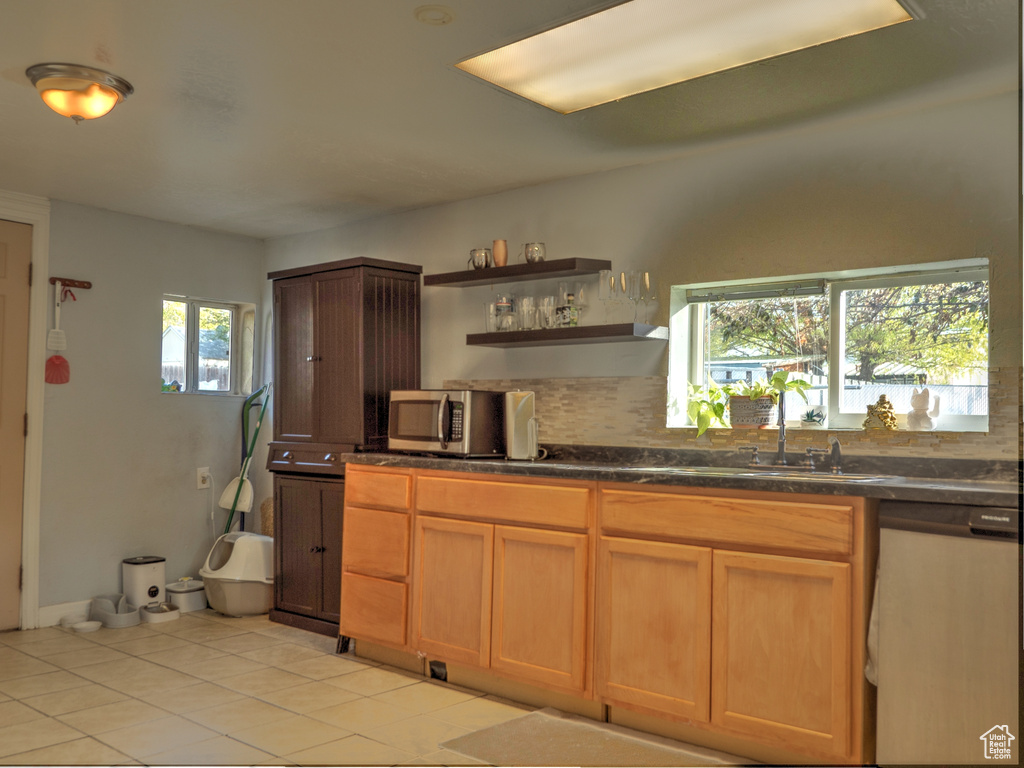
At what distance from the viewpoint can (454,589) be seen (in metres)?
3.45

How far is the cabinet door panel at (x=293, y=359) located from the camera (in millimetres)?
4539

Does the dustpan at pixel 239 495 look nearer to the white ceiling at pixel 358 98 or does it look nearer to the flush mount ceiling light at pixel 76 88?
the white ceiling at pixel 358 98

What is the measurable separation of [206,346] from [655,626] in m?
3.65

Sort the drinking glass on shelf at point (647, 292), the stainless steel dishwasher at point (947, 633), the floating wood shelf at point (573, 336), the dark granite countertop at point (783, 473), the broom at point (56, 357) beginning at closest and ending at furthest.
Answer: the stainless steel dishwasher at point (947, 633), the dark granite countertop at point (783, 473), the floating wood shelf at point (573, 336), the drinking glass on shelf at point (647, 292), the broom at point (56, 357)

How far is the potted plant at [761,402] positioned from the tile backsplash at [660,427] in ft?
0.15

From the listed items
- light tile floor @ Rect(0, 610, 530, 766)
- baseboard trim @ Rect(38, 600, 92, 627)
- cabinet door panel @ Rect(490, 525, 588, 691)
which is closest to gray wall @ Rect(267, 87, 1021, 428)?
cabinet door panel @ Rect(490, 525, 588, 691)

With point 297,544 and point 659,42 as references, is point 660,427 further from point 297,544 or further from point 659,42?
point 297,544

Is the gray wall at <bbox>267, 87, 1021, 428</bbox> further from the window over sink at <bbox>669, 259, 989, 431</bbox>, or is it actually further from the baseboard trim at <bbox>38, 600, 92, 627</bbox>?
the baseboard trim at <bbox>38, 600, 92, 627</bbox>

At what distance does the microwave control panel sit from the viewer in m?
3.76

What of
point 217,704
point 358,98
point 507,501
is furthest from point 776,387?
point 217,704

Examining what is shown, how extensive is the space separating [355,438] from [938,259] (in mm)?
2765

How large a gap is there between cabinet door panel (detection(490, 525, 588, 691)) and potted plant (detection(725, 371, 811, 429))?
0.89 metres

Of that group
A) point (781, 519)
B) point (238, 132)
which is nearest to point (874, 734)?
point (781, 519)

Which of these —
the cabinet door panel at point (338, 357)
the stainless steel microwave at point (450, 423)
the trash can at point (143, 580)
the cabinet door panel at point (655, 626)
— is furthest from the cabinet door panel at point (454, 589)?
the trash can at point (143, 580)
